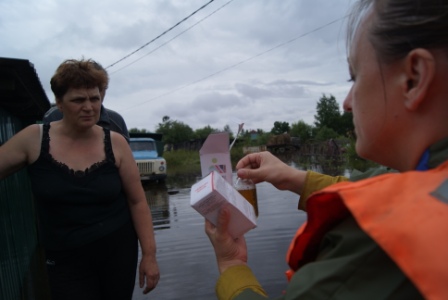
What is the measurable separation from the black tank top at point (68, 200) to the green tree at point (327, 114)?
2338 inches

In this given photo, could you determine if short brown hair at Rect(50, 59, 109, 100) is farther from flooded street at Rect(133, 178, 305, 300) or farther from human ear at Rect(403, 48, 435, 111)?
flooded street at Rect(133, 178, 305, 300)

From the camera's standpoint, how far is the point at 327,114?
60.8 meters

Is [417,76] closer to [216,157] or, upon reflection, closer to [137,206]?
[216,157]

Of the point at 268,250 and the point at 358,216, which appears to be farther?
the point at 268,250

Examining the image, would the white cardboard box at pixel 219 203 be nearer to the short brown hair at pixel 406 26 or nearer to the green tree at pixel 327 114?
the short brown hair at pixel 406 26

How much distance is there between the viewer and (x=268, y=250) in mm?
5422

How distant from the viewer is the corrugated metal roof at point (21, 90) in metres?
2.71

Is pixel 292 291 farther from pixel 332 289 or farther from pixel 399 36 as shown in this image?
pixel 399 36

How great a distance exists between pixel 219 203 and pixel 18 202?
368 cm

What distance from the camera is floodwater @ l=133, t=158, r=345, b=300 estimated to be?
4.28 meters

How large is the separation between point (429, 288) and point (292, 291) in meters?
0.25

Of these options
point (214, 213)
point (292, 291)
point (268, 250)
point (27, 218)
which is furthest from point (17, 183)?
point (292, 291)

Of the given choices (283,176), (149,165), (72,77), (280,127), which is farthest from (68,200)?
(280,127)

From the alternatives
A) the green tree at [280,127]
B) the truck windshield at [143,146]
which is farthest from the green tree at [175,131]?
the truck windshield at [143,146]
